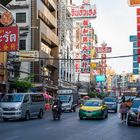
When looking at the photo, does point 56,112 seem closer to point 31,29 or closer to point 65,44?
point 31,29

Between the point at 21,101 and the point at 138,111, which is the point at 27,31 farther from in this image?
the point at 138,111

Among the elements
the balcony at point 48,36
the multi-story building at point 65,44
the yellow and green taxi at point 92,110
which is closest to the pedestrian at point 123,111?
the yellow and green taxi at point 92,110

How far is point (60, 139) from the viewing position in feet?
57.5

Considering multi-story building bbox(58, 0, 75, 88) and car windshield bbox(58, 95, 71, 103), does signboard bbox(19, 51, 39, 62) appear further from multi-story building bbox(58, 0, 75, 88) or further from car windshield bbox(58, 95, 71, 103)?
multi-story building bbox(58, 0, 75, 88)

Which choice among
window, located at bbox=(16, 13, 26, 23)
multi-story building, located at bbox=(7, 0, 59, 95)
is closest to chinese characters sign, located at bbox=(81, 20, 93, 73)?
multi-story building, located at bbox=(7, 0, 59, 95)

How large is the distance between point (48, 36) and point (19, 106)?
42.8 metres

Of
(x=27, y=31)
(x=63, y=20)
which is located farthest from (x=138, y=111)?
(x=63, y=20)

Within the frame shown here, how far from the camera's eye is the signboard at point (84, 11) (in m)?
91.1

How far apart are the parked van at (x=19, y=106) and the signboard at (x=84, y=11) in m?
57.9

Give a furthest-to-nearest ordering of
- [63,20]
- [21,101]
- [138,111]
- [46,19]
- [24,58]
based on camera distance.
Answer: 1. [63,20]
2. [46,19]
3. [24,58]
4. [21,101]
5. [138,111]

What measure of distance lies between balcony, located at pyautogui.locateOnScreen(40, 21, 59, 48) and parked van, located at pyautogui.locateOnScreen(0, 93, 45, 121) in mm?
35229

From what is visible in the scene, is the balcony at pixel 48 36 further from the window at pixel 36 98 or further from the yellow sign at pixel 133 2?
the window at pixel 36 98

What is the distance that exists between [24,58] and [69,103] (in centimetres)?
840

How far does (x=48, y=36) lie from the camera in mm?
73562
